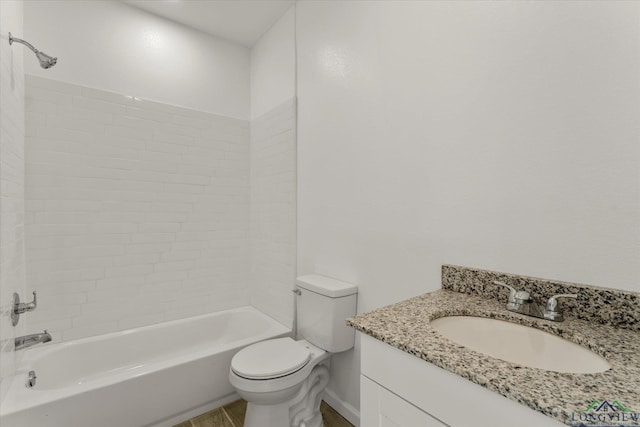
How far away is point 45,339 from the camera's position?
1.49 m

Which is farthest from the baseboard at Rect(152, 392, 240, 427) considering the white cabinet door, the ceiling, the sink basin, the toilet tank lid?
the ceiling

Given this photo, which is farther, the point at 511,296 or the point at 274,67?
the point at 274,67

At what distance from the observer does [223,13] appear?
7.65ft

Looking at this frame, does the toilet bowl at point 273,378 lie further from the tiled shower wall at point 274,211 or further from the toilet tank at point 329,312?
the tiled shower wall at point 274,211

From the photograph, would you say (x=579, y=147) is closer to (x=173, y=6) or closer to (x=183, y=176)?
(x=183, y=176)

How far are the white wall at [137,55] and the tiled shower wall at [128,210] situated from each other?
110mm

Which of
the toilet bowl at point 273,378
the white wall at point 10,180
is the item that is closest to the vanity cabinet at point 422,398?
the toilet bowl at point 273,378

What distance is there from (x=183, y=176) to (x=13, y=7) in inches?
51.2

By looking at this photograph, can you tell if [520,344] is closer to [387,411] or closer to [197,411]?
[387,411]

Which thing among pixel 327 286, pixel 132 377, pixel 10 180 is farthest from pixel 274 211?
pixel 10 180

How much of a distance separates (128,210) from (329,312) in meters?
1.72

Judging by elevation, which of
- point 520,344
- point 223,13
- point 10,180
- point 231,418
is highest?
point 223,13

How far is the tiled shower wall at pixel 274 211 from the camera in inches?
89.7

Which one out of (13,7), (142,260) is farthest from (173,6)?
(142,260)
